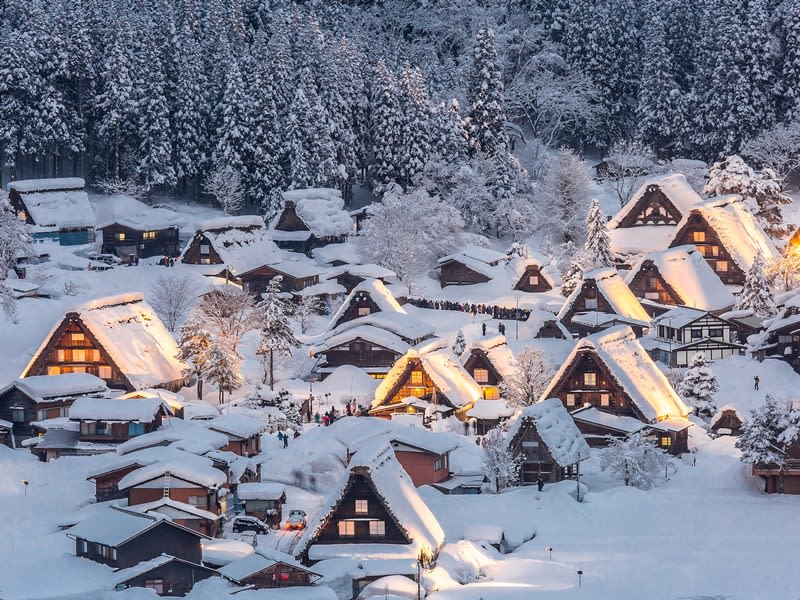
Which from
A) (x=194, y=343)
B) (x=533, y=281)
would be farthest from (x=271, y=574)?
(x=533, y=281)

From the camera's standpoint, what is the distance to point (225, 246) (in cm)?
8300

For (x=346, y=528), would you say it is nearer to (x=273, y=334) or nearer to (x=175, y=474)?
(x=175, y=474)

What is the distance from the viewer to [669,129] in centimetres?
10062

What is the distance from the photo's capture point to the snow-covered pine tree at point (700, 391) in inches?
2594

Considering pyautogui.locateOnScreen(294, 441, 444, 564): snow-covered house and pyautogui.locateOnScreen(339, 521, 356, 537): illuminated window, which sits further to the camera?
pyautogui.locateOnScreen(339, 521, 356, 537): illuminated window

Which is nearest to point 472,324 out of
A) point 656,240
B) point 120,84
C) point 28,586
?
point 656,240

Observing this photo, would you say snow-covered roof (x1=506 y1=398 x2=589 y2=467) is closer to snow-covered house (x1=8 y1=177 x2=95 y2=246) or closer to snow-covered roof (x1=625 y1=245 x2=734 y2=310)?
snow-covered roof (x1=625 y1=245 x2=734 y2=310)

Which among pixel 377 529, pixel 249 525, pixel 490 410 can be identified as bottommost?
pixel 249 525

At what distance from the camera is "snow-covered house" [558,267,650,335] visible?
74688 millimetres

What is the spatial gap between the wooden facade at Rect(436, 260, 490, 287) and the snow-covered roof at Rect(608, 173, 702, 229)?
906cm

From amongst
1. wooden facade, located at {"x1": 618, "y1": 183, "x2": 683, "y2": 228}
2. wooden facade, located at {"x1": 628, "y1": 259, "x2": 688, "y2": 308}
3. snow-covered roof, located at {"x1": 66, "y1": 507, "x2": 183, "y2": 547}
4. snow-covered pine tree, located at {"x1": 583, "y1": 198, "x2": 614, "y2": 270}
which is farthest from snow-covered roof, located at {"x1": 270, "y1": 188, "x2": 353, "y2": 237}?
snow-covered roof, located at {"x1": 66, "y1": 507, "x2": 183, "y2": 547}

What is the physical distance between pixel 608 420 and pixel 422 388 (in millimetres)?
7941

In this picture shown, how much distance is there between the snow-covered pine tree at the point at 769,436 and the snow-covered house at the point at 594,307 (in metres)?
18.4

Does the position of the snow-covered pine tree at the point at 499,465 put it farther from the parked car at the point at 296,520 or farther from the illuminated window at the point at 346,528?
the illuminated window at the point at 346,528
